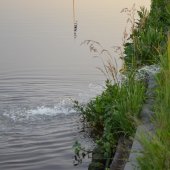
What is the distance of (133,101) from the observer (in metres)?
6.73

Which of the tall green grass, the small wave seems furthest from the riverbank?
the small wave

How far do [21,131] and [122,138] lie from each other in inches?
111

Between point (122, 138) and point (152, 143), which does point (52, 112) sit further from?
point (152, 143)

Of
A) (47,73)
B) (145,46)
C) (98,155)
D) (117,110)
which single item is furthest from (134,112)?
(47,73)

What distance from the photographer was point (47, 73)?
13211mm

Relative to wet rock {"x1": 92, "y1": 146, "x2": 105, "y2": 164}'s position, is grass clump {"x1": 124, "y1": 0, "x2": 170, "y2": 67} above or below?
above

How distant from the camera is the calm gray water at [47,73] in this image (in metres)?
8.32

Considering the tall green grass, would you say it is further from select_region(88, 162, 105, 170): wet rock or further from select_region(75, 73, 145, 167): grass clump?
select_region(88, 162, 105, 170): wet rock

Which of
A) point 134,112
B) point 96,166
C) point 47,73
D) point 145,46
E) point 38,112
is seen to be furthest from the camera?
point 47,73

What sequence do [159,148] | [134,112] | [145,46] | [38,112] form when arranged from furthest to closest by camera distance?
[38,112], [145,46], [134,112], [159,148]

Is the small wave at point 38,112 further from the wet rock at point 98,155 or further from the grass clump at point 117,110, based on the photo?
the wet rock at point 98,155

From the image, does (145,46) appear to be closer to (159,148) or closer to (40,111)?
(40,111)

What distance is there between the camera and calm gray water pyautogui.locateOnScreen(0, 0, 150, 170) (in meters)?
8.32

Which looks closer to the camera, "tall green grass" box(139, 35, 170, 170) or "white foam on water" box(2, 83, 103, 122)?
"tall green grass" box(139, 35, 170, 170)
